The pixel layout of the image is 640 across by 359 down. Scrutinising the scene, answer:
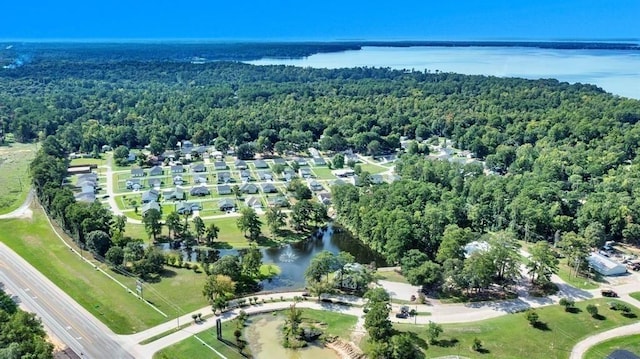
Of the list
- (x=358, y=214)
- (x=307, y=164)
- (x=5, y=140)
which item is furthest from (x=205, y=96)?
(x=358, y=214)

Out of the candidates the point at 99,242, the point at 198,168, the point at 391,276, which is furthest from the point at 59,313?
the point at 198,168

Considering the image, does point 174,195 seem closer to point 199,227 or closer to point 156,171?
point 156,171

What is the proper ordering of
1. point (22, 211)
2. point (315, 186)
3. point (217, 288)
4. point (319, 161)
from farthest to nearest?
point (319, 161) → point (315, 186) → point (22, 211) → point (217, 288)

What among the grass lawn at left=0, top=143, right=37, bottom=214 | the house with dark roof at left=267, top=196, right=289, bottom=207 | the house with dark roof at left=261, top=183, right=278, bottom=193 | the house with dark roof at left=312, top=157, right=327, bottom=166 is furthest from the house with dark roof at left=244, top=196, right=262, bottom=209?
the grass lawn at left=0, top=143, right=37, bottom=214

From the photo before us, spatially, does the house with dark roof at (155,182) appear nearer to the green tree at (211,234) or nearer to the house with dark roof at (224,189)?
the house with dark roof at (224,189)

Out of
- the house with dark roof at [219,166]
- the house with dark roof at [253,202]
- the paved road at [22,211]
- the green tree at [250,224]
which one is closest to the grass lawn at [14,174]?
the paved road at [22,211]

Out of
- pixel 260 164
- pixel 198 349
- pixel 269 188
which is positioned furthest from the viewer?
pixel 260 164
